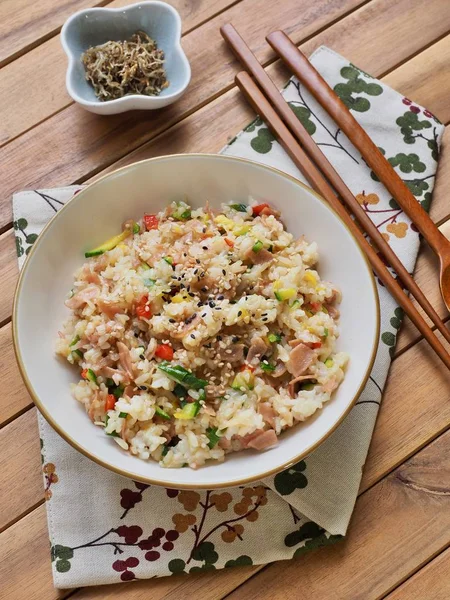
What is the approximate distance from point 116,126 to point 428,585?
7.57 ft

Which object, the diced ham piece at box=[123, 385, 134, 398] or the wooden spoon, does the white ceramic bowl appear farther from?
the wooden spoon

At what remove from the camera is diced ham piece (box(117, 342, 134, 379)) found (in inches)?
92.7

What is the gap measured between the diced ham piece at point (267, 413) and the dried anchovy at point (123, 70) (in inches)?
57.7

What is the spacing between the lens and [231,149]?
290 centimetres

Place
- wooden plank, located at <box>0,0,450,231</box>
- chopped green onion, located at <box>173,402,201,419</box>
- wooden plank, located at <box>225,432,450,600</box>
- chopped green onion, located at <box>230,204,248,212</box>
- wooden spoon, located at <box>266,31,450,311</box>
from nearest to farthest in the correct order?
1. chopped green onion, located at <box>173,402,201,419</box>
2. wooden plank, located at <box>225,432,450,600</box>
3. chopped green onion, located at <box>230,204,248,212</box>
4. wooden spoon, located at <box>266,31,450,311</box>
5. wooden plank, located at <box>0,0,450,231</box>

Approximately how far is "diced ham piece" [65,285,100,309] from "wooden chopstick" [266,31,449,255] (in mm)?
1291

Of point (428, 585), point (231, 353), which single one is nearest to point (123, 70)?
point (231, 353)

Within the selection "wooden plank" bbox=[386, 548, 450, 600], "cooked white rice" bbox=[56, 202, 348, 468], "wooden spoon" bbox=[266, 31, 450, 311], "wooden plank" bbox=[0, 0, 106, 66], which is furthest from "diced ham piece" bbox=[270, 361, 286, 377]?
"wooden plank" bbox=[0, 0, 106, 66]

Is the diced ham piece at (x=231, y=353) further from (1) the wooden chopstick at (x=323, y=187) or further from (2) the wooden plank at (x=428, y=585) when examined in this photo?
(2) the wooden plank at (x=428, y=585)

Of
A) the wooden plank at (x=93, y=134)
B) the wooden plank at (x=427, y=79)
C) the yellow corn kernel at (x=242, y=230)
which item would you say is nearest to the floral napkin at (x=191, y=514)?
the yellow corn kernel at (x=242, y=230)

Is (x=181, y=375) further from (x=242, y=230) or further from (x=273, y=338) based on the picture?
(x=242, y=230)

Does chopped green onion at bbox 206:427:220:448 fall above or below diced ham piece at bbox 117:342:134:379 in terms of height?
below

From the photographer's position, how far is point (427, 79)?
3059 mm

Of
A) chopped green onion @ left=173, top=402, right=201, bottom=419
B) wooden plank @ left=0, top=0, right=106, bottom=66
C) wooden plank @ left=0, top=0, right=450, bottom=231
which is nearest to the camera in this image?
chopped green onion @ left=173, top=402, right=201, bottom=419
